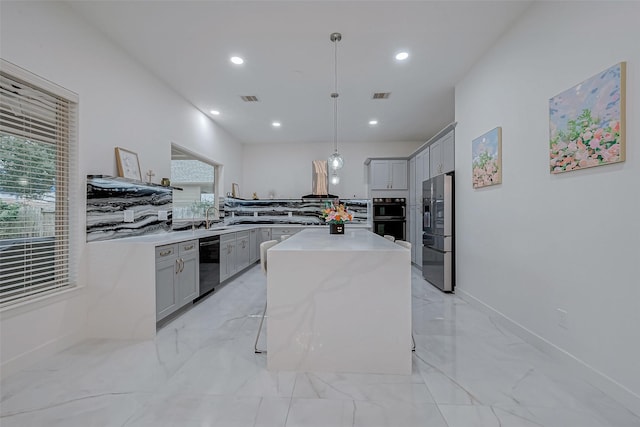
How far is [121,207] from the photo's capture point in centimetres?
294

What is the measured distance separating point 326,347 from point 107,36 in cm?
342

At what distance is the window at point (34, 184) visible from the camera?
1.98 m

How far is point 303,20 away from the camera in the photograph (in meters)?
2.57

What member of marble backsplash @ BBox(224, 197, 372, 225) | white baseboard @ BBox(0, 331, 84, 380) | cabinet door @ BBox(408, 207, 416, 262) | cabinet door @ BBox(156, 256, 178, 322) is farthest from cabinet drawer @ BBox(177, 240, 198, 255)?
cabinet door @ BBox(408, 207, 416, 262)

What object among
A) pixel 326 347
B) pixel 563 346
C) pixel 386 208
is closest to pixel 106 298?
pixel 326 347

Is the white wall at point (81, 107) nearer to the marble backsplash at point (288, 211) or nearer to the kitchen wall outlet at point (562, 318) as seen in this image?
the marble backsplash at point (288, 211)

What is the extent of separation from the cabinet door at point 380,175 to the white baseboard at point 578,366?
11.8 ft

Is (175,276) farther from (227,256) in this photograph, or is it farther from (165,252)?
(227,256)

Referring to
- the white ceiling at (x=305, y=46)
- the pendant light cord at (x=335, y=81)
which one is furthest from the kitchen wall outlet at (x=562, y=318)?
the pendant light cord at (x=335, y=81)

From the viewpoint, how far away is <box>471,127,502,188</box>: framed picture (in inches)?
111

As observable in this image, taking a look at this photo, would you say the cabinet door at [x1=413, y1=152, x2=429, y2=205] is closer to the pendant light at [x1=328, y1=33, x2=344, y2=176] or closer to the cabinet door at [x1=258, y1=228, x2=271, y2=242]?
the pendant light at [x1=328, y1=33, x2=344, y2=176]

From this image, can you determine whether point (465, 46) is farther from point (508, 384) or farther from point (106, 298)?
point (106, 298)

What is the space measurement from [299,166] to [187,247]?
4.15 metres

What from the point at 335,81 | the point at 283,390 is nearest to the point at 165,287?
the point at 283,390
